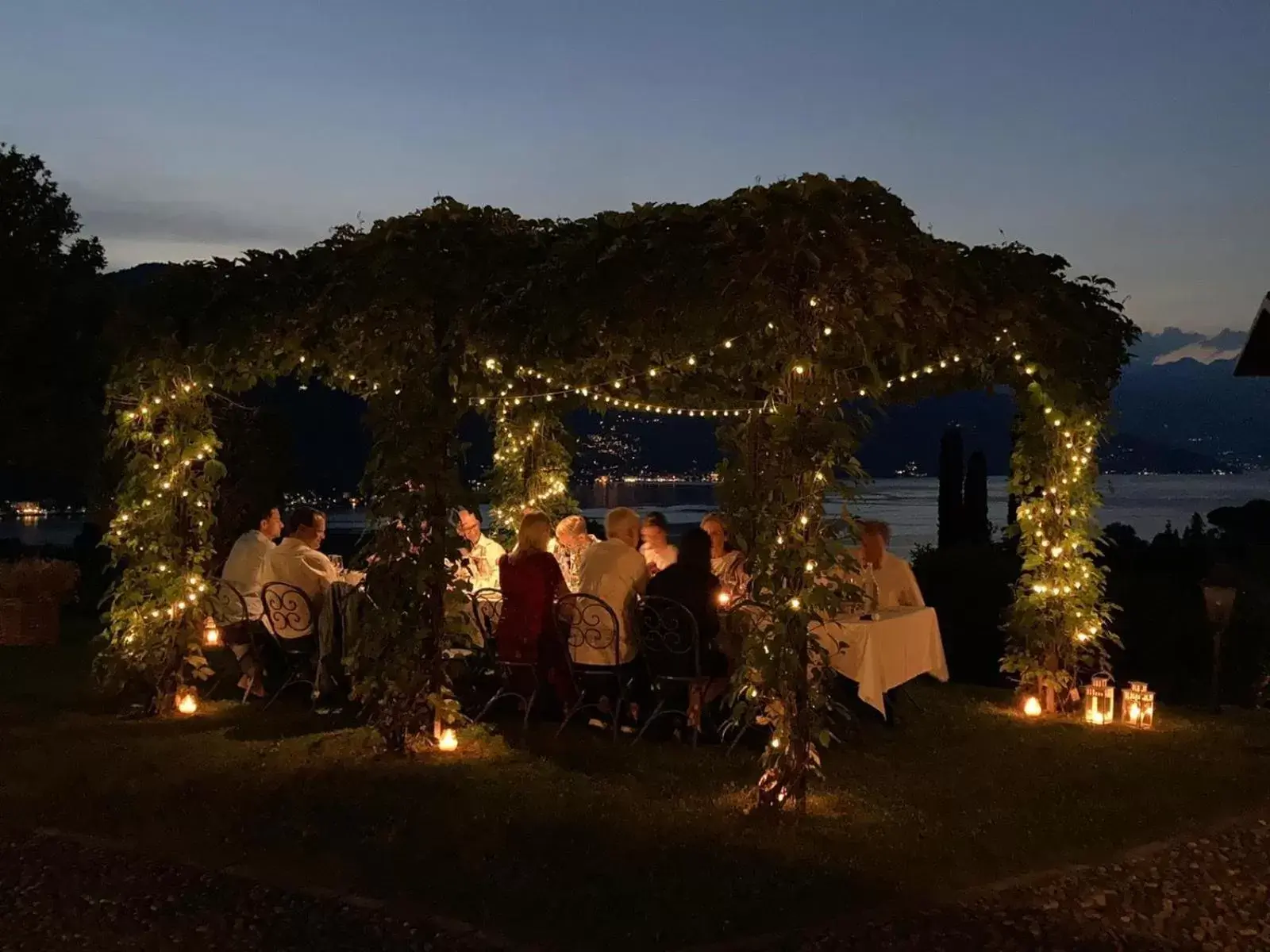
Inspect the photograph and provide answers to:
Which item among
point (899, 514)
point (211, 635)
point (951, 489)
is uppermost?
point (951, 489)

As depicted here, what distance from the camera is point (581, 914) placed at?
414 cm

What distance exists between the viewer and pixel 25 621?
11289mm

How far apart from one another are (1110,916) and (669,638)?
2.97 m

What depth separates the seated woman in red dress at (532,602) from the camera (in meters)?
6.95

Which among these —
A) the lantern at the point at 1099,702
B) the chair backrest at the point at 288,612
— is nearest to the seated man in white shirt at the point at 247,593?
the chair backrest at the point at 288,612

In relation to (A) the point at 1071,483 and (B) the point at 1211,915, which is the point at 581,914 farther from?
(A) the point at 1071,483

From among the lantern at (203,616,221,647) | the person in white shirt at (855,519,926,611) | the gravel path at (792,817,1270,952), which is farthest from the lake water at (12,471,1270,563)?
the gravel path at (792,817,1270,952)

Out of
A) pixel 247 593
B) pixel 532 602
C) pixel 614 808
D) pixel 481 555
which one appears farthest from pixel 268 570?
pixel 614 808

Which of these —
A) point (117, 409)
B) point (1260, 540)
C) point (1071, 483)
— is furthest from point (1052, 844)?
point (1260, 540)

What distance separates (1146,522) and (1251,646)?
36.6m

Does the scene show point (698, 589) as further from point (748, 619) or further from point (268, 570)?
point (268, 570)

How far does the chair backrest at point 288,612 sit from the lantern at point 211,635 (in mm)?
567

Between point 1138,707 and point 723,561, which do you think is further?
point 723,561

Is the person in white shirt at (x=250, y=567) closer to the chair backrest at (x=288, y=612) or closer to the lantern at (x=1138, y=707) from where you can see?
the chair backrest at (x=288, y=612)
